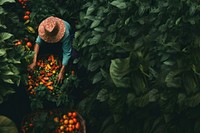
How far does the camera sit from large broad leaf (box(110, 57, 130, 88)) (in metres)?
3.92

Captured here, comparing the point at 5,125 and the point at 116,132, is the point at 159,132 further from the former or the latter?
the point at 5,125

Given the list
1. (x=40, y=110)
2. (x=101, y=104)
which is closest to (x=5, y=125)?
(x=40, y=110)

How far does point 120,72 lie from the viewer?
13.0 feet

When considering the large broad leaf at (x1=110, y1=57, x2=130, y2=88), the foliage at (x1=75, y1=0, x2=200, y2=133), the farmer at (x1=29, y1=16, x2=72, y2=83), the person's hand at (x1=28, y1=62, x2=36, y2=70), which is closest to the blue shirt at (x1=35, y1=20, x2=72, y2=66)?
the farmer at (x1=29, y1=16, x2=72, y2=83)

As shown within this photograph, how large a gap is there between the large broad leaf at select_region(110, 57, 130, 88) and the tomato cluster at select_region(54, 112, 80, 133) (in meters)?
0.77

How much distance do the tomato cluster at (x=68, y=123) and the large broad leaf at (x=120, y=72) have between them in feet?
2.52

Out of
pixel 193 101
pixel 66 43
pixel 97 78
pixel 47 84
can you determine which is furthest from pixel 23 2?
pixel 193 101

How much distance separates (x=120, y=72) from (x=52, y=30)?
93 cm

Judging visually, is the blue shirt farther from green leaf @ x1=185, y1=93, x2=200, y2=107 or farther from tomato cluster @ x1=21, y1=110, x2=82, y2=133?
green leaf @ x1=185, y1=93, x2=200, y2=107

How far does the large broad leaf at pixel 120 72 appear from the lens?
12.9 feet

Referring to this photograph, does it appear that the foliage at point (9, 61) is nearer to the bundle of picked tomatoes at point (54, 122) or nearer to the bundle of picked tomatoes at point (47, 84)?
the bundle of picked tomatoes at point (47, 84)

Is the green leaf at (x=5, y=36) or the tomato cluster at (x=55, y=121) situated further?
the tomato cluster at (x=55, y=121)

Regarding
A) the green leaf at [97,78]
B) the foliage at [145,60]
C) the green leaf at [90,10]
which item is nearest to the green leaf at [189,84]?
the foliage at [145,60]

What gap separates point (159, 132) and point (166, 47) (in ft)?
2.85
